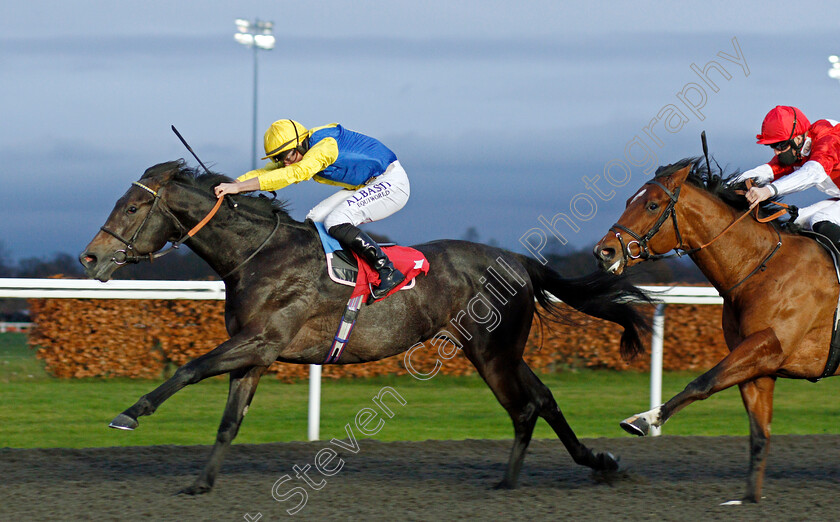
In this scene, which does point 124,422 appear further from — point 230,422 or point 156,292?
point 156,292

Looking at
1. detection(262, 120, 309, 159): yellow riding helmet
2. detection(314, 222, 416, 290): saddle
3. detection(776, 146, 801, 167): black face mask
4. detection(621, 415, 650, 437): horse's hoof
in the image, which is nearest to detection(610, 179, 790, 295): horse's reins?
detection(776, 146, 801, 167): black face mask

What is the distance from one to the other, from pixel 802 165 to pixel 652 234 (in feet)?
2.90

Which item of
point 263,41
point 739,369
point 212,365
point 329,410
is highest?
point 263,41

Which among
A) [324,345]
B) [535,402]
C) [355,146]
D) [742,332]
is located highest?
[355,146]

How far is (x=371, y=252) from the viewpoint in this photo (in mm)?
4121

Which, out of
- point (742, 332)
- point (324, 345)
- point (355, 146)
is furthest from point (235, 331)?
point (742, 332)

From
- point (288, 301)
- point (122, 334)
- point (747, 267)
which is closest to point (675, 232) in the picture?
point (747, 267)

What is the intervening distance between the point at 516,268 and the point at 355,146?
1121 millimetres

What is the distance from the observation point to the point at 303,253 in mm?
4172

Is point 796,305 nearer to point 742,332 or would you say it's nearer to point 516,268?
point 742,332

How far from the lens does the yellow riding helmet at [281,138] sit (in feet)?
13.5

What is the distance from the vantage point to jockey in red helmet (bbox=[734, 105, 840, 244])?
392 cm

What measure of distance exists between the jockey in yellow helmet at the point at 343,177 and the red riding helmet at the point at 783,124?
1.79m

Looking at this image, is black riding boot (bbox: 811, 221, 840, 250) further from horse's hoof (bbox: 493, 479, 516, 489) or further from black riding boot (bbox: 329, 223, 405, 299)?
black riding boot (bbox: 329, 223, 405, 299)
